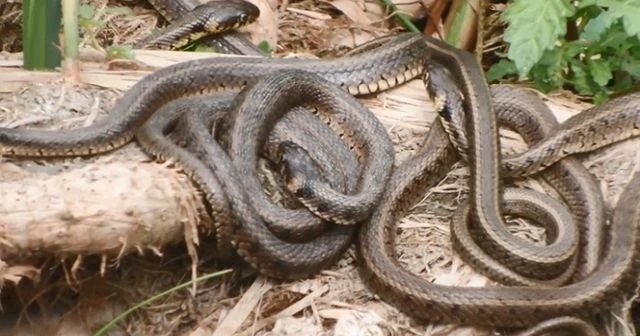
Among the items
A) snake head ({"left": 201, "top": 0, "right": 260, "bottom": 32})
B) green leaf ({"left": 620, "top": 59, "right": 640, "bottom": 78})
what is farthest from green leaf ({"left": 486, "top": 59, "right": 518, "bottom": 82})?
snake head ({"left": 201, "top": 0, "right": 260, "bottom": 32})

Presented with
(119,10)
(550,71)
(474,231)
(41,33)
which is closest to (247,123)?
(41,33)

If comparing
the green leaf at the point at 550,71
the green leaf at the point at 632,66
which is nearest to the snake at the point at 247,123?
the green leaf at the point at 550,71

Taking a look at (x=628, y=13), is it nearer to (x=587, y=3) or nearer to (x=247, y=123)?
(x=587, y=3)

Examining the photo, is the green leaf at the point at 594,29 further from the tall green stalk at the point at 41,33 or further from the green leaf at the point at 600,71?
the tall green stalk at the point at 41,33

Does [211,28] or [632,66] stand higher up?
[632,66]

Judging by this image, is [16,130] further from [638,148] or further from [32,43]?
[638,148]
